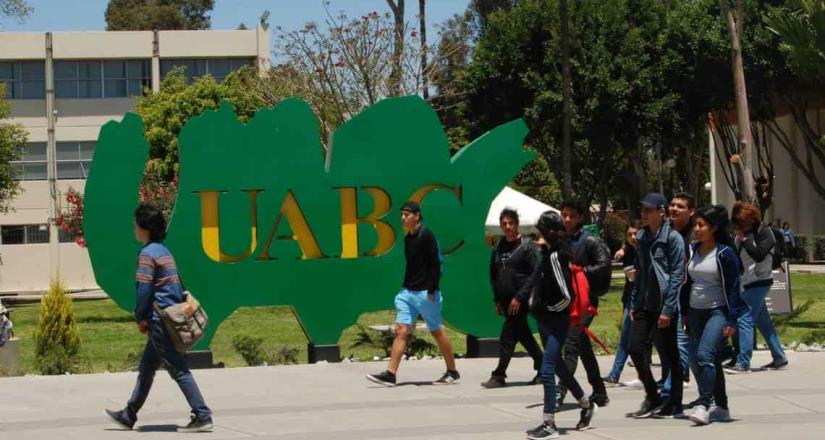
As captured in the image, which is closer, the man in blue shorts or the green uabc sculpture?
the man in blue shorts

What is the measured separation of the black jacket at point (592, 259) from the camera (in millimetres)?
11523

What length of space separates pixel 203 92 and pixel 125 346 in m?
25.1

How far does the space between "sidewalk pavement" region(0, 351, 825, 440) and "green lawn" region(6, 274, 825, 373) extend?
1.88m

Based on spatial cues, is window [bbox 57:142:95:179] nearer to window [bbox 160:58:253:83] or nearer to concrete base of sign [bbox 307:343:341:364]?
window [bbox 160:58:253:83]

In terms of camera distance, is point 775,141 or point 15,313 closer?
point 15,313

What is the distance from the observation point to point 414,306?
12.4 metres

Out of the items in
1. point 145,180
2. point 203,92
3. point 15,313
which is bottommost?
point 15,313

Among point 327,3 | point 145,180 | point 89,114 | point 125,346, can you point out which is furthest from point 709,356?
point 89,114

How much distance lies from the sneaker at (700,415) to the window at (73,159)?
41405mm

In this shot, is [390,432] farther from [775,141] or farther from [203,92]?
→ [775,141]

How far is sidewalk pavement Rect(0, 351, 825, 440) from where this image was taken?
33.1 feet

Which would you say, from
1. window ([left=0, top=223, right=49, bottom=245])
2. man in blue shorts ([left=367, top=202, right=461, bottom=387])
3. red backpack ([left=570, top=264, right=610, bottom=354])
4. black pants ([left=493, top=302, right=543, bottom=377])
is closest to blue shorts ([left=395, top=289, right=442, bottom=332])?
man in blue shorts ([left=367, top=202, right=461, bottom=387])

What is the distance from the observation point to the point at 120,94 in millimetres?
50438

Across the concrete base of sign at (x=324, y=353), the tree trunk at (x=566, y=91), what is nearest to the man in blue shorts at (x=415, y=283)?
the concrete base of sign at (x=324, y=353)
